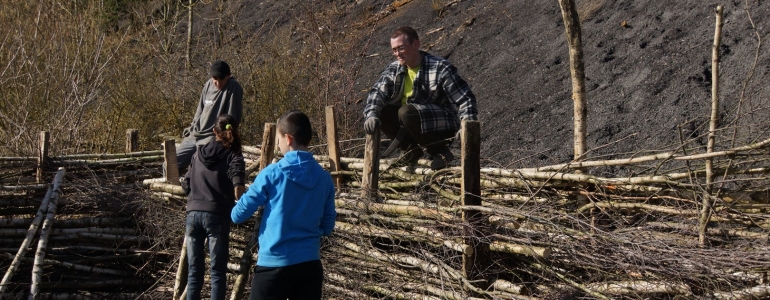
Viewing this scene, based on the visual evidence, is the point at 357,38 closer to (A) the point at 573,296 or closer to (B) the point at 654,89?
(B) the point at 654,89

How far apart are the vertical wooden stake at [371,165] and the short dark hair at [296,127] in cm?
155

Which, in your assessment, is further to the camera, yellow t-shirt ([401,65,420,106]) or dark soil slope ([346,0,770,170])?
dark soil slope ([346,0,770,170])

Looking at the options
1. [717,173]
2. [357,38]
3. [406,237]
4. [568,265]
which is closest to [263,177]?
[406,237]

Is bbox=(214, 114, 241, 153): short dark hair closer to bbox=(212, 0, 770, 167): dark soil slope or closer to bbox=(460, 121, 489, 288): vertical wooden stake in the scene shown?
bbox=(460, 121, 489, 288): vertical wooden stake

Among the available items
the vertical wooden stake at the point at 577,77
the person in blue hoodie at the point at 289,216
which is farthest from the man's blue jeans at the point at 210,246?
the vertical wooden stake at the point at 577,77

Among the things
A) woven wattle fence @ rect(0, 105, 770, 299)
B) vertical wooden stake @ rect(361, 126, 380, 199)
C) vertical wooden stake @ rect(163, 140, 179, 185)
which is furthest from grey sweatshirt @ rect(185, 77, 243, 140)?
vertical wooden stake @ rect(361, 126, 380, 199)

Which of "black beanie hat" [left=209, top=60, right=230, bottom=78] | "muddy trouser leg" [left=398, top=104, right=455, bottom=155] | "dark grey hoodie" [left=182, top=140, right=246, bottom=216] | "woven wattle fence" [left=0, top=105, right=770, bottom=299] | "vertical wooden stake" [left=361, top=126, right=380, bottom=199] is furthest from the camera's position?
"black beanie hat" [left=209, top=60, right=230, bottom=78]

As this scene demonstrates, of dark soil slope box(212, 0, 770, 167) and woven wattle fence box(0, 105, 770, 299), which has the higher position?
dark soil slope box(212, 0, 770, 167)

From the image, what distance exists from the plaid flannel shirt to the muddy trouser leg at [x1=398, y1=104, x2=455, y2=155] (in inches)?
1.8

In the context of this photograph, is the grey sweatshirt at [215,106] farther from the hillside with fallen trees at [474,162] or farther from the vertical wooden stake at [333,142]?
the vertical wooden stake at [333,142]

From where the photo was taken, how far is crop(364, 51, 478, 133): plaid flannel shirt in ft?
19.0

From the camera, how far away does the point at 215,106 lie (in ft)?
22.4

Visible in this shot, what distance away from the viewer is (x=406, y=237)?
5027 millimetres

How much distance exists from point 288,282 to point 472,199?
1.26 meters
